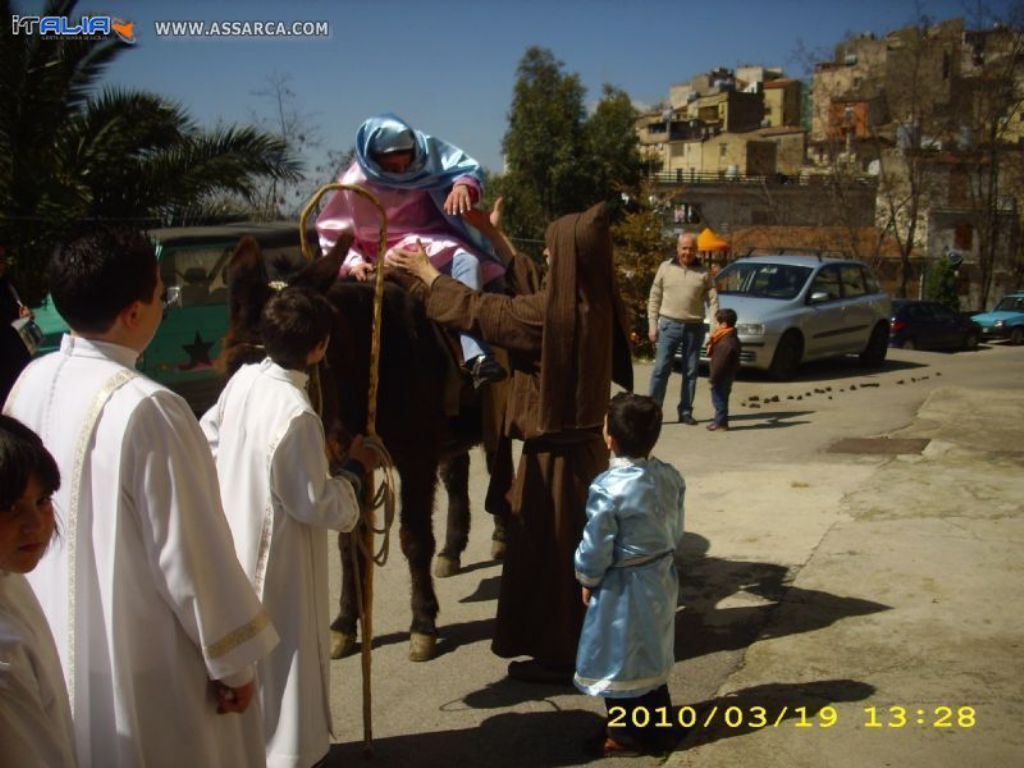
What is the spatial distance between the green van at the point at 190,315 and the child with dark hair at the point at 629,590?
324 inches

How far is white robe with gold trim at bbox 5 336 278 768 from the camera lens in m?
2.33

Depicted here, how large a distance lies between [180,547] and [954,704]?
3097 millimetres

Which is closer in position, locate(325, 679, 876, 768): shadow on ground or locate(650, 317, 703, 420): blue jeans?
locate(325, 679, 876, 768): shadow on ground

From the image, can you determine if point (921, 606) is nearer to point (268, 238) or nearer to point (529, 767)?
point (529, 767)

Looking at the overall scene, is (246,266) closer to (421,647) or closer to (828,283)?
(421,647)

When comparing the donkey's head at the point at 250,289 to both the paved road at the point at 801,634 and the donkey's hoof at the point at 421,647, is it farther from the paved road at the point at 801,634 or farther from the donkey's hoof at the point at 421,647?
the donkey's hoof at the point at 421,647

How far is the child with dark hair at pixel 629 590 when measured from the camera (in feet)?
12.2

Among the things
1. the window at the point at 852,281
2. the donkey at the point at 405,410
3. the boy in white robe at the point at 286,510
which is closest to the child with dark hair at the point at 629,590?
the boy in white robe at the point at 286,510

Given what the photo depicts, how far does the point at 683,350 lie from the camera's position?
1108 centimetres

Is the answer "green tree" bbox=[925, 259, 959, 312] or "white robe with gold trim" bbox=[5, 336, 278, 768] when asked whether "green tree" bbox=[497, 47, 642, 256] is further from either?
"white robe with gold trim" bbox=[5, 336, 278, 768]

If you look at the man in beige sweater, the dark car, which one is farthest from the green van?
the dark car

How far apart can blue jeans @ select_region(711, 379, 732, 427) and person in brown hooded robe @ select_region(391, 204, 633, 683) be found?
6246 mm

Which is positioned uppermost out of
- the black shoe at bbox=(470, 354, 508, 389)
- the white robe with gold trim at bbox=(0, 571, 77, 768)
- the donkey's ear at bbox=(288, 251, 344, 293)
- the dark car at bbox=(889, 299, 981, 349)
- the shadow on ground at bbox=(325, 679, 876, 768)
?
the donkey's ear at bbox=(288, 251, 344, 293)

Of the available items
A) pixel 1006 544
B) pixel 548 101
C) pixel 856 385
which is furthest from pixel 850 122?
pixel 1006 544
